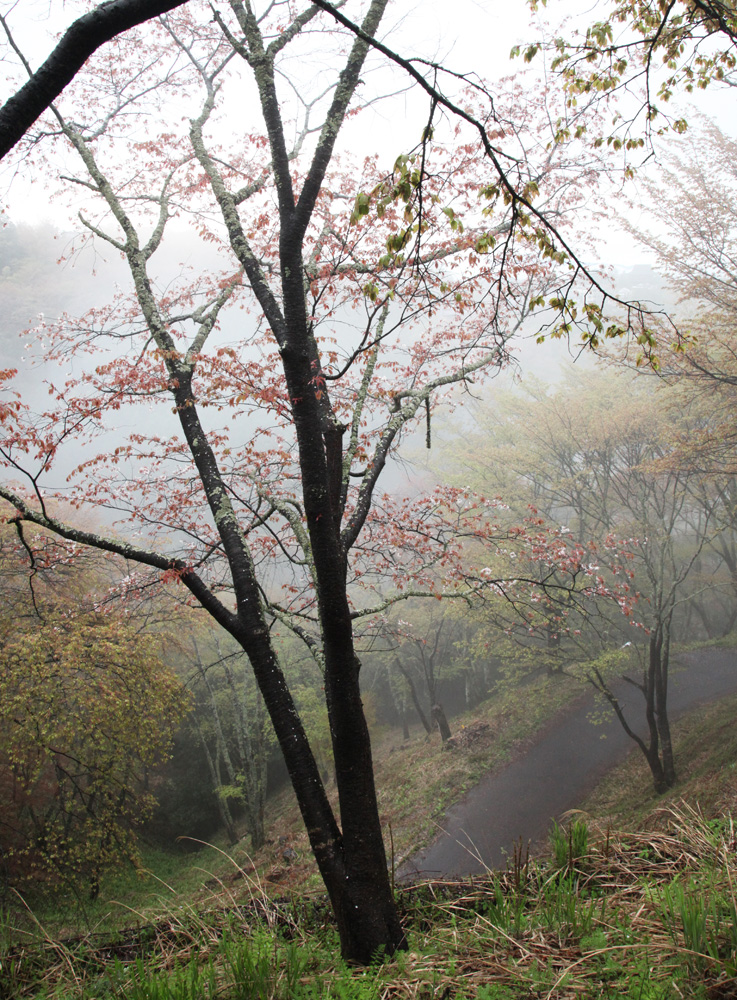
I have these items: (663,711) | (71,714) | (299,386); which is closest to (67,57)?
(299,386)

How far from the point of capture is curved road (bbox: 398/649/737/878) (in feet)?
35.3

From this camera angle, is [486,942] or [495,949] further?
[486,942]

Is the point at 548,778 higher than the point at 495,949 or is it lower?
lower

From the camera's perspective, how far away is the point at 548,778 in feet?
44.0

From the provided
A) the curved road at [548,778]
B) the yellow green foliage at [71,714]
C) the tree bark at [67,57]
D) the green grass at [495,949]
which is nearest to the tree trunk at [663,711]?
the curved road at [548,778]

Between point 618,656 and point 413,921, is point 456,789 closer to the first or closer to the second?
point 618,656

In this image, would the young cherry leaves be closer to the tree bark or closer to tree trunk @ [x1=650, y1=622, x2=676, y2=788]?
the tree bark

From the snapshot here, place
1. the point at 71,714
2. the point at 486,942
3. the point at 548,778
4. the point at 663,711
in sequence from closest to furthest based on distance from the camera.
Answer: the point at 486,942
the point at 71,714
the point at 663,711
the point at 548,778

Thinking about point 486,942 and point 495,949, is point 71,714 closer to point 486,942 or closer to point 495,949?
point 486,942

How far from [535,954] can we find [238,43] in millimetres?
5967

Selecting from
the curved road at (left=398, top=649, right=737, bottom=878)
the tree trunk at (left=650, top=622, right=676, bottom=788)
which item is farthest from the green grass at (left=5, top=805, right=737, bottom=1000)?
the curved road at (left=398, top=649, right=737, bottom=878)

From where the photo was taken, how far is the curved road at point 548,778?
424 inches

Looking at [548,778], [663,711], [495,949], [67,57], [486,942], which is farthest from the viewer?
[548,778]

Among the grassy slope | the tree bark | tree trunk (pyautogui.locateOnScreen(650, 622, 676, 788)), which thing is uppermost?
the tree bark
